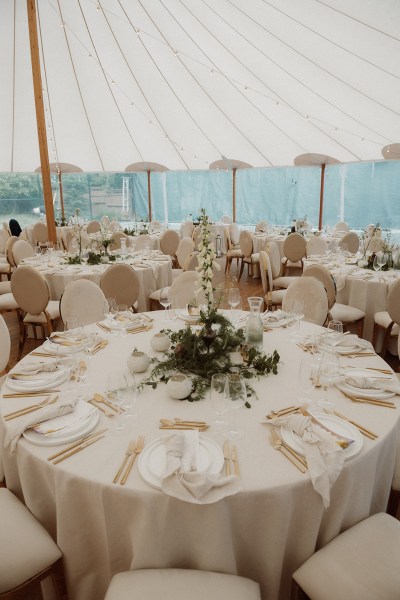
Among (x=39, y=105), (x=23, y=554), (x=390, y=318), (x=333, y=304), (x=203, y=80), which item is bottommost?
(x=23, y=554)

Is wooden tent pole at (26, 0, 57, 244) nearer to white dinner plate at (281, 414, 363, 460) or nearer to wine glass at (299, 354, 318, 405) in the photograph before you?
wine glass at (299, 354, 318, 405)

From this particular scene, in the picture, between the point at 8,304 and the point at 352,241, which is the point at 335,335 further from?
the point at 352,241

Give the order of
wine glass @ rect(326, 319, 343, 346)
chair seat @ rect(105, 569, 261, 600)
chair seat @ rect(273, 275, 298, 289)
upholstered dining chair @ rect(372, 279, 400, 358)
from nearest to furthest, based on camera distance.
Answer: chair seat @ rect(105, 569, 261, 600)
wine glass @ rect(326, 319, 343, 346)
upholstered dining chair @ rect(372, 279, 400, 358)
chair seat @ rect(273, 275, 298, 289)

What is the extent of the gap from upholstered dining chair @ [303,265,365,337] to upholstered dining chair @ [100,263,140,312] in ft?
6.21

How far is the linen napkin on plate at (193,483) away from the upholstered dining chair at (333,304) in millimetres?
2926

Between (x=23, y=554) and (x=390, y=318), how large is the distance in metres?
3.83

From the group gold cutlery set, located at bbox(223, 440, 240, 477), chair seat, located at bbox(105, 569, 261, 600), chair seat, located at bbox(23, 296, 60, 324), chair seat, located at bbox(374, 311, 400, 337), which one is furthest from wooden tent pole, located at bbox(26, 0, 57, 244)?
chair seat, located at bbox(105, 569, 261, 600)

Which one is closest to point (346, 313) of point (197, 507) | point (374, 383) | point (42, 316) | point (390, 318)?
point (390, 318)

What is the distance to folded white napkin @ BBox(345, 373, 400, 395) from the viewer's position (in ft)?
6.48

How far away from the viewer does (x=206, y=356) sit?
2.18 metres

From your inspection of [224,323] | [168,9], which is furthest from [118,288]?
[168,9]

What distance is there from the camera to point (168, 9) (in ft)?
21.3

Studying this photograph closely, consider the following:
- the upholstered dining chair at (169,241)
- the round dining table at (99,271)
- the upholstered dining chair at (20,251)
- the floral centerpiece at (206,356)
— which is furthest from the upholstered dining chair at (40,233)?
the floral centerpiece at (206,356)

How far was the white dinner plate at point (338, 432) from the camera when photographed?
5.10 ft
